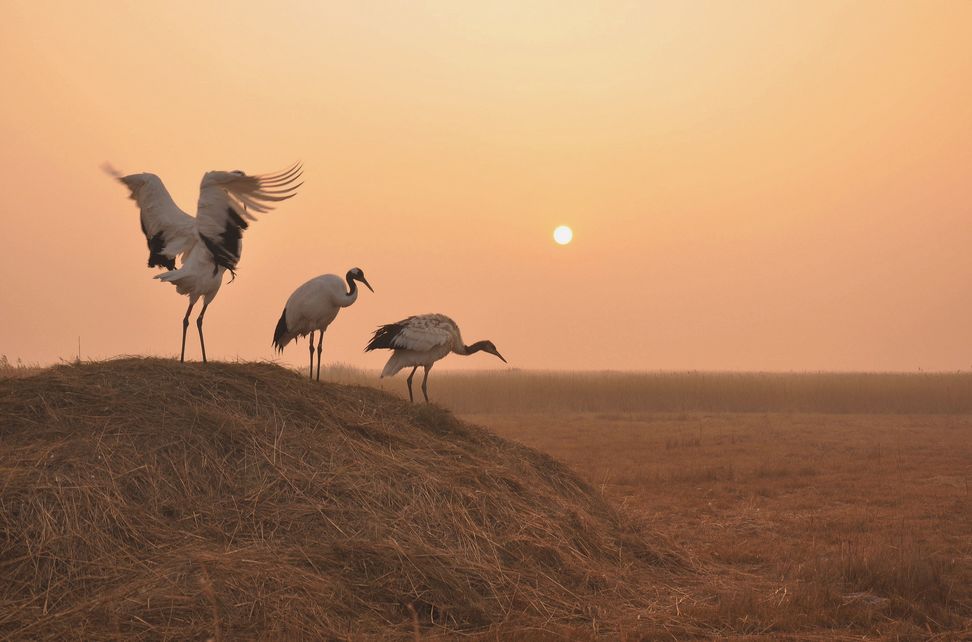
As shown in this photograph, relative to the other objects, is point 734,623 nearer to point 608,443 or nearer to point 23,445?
point 23,445

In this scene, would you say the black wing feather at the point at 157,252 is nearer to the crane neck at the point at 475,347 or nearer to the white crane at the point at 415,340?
A: the white crane at the point at 415,340

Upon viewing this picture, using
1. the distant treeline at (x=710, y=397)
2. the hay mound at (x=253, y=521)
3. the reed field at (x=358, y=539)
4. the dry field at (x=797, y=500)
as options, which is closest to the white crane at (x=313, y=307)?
the reed field at (x=358, y=539)

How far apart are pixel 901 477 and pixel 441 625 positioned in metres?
9.73

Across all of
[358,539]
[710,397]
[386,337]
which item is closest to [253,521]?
[358,539]

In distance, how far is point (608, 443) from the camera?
17.7 meters

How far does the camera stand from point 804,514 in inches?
397

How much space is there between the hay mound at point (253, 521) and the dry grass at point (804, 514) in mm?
1056

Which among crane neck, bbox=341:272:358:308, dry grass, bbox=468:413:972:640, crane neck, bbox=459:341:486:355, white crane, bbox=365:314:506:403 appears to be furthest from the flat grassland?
crane neck, bbox=341:272:358:308

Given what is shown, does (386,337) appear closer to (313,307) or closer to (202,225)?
(313,307)

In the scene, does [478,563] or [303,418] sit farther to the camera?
[303,418]

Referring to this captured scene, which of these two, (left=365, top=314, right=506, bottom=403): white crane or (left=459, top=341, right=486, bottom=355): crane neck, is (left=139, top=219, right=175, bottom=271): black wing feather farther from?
(left=459, top=341, right=486, bottom=355): crane neck

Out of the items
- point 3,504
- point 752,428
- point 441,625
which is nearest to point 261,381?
point 3,504

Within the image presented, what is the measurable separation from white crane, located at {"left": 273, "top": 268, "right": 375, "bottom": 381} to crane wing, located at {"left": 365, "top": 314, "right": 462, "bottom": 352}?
1156 mm

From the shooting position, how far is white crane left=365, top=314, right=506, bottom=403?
37.4 ft
